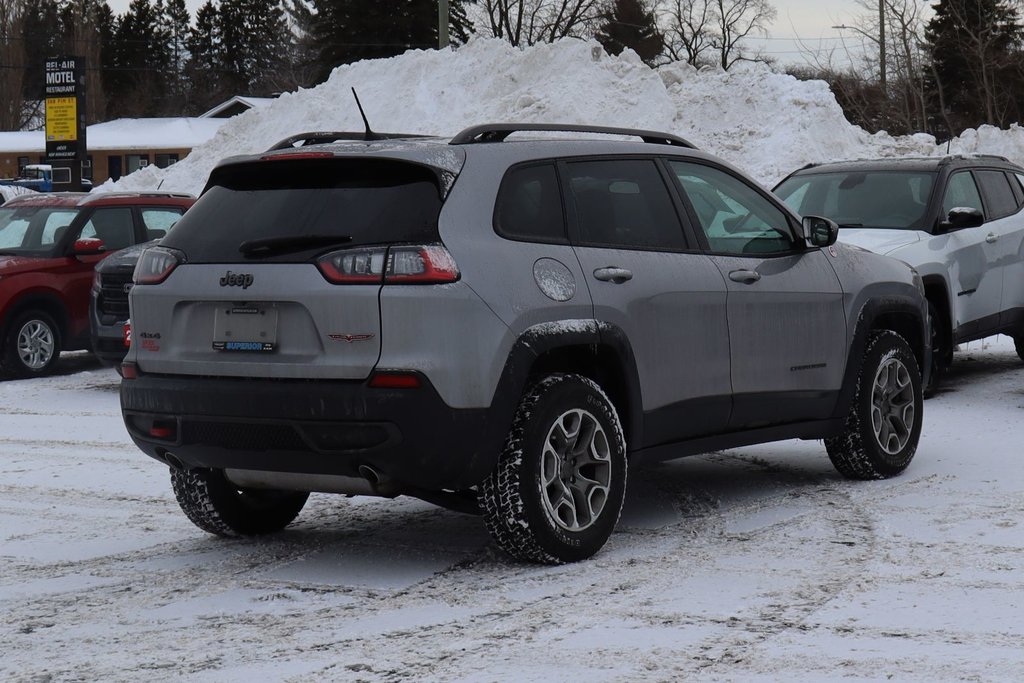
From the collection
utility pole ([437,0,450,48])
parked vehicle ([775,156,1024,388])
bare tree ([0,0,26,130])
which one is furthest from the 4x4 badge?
bare tree ([0,0,26,130])

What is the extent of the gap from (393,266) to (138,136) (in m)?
79.0

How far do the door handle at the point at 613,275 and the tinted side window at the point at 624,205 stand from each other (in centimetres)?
13

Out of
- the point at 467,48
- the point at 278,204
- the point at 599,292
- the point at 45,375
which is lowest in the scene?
the point at 45,375

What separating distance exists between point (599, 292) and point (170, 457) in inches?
73.9

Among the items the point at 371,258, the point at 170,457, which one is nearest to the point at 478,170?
the point at 371,258

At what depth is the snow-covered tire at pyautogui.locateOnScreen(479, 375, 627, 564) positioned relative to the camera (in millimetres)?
5680

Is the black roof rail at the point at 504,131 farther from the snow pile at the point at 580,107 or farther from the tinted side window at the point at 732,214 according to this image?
the snow pile at the point at 580,107

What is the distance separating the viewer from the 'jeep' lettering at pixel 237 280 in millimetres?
5668

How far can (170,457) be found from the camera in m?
6.00

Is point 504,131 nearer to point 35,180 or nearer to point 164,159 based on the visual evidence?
point 35,180

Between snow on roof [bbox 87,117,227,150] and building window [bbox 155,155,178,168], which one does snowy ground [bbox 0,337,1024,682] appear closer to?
snow on roof [bbox 87,117,227,150]

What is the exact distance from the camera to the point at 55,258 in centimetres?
1446

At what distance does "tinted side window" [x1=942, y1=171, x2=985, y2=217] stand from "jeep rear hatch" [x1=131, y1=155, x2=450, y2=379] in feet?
22.5

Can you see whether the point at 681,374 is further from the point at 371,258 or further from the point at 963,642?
the point at 963,642
